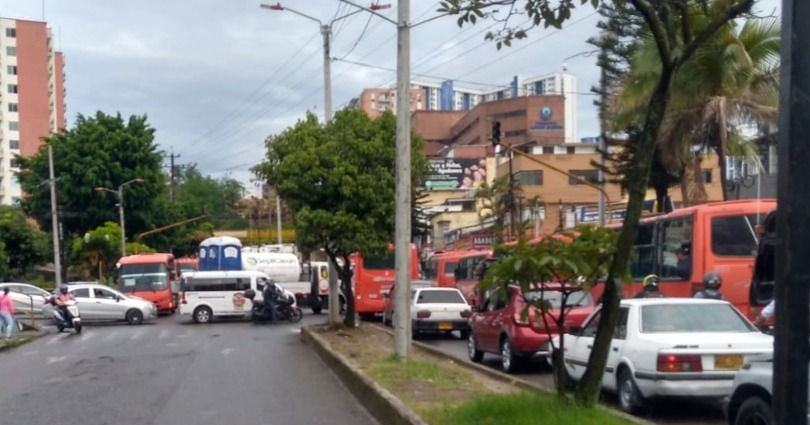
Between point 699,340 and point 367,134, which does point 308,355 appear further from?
point 699,340

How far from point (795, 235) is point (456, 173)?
9433cm

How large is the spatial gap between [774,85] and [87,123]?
58357 millimetres

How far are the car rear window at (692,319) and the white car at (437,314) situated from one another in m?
14.7

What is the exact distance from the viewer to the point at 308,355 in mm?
24812

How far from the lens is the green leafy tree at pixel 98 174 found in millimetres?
73562

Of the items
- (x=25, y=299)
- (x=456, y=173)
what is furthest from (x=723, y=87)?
(x=456, y=173)

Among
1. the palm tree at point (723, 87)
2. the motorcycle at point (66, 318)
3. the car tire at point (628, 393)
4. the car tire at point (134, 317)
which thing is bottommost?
the car tire at point (134, 317)

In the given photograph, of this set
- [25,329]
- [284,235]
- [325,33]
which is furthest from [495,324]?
[284,235]

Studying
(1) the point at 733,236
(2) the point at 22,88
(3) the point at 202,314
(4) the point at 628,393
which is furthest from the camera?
(2) the point at 22,88

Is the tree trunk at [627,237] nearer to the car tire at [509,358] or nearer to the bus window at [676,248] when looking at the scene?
the car tire at [509,358]

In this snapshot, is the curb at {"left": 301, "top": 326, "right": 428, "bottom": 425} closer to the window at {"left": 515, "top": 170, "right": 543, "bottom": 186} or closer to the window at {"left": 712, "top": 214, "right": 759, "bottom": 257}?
the window at {"left": 712, "top": 214, "right": 759, "bottom": 257}

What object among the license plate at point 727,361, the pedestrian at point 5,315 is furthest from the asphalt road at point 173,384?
the license plate at point 727,361

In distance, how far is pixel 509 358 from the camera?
61.9 ft

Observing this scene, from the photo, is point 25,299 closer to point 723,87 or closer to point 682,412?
point 723,87
